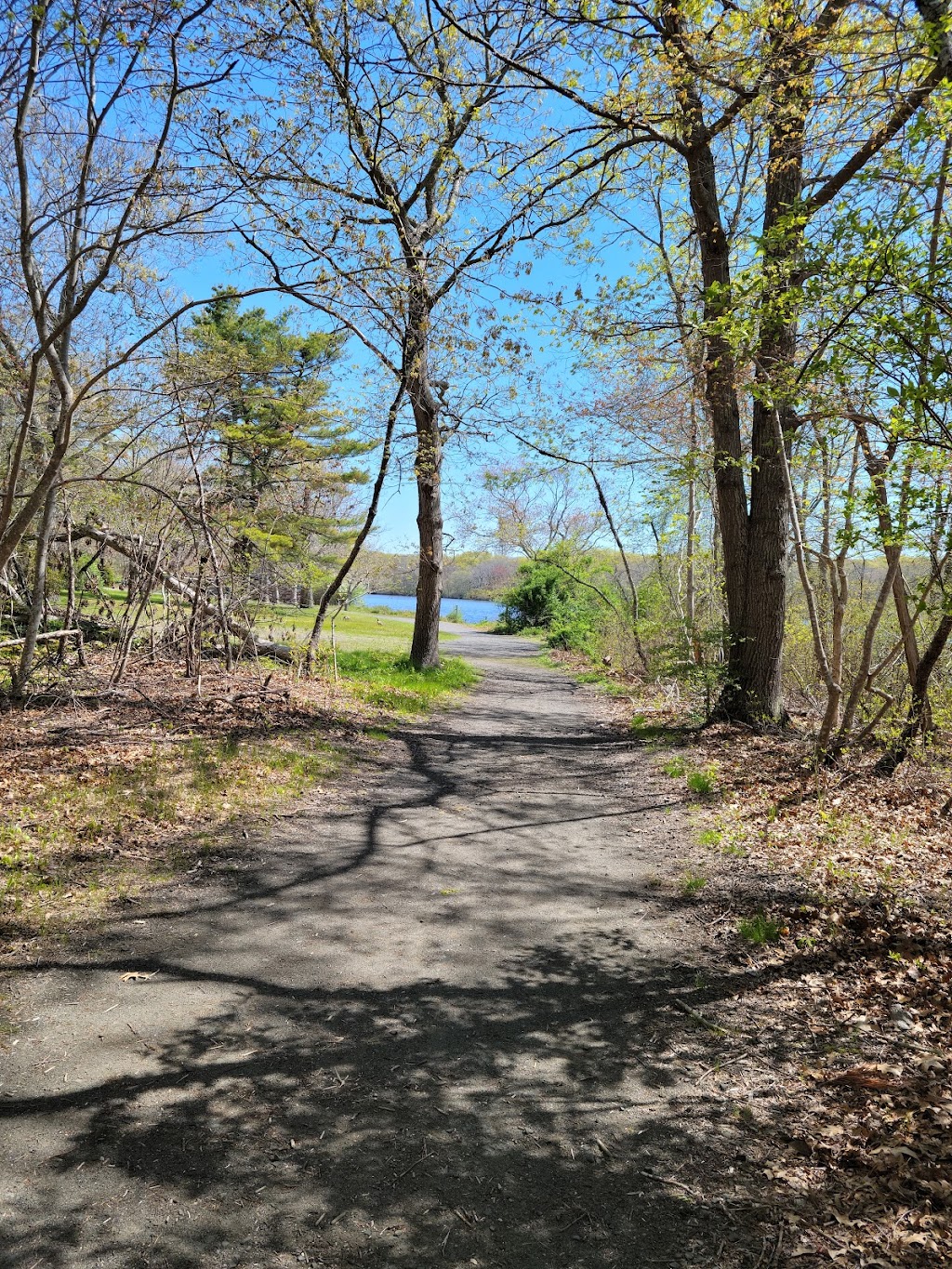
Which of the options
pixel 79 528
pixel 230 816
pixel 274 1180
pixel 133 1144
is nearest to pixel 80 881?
pixel 230 816

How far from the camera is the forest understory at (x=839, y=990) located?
2246 mm

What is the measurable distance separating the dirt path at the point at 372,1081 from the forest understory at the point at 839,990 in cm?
22

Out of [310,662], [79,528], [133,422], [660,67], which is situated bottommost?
[310,662]

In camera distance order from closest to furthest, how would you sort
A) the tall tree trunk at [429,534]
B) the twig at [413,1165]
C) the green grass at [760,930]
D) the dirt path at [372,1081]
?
the dirt path at [372,1081]
the twig at [413,1165]
the green grass at [760,930]
the tall tree trunk at [429,534]

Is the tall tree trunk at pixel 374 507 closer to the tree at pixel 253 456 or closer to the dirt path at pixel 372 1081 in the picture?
the tree at pixel 253 456

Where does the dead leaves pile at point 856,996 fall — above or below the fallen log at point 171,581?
below

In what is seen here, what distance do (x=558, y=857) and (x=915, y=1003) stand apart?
2.61 meters

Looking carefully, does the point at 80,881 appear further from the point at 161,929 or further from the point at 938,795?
the point at 938,795

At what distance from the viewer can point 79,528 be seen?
27.3 feet

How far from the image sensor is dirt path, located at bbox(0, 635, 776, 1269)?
6.98ft

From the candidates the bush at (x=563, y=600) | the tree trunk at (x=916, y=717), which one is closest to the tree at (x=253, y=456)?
the tree trunk at (x=916, y=717)

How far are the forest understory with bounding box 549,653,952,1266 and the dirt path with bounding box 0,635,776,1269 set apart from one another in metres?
0.22

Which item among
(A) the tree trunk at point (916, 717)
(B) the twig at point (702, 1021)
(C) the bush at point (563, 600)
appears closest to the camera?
(B) the twig at point (702, 1021)

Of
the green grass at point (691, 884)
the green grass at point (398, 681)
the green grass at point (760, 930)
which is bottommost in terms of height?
the green grass at point (691, 884)
